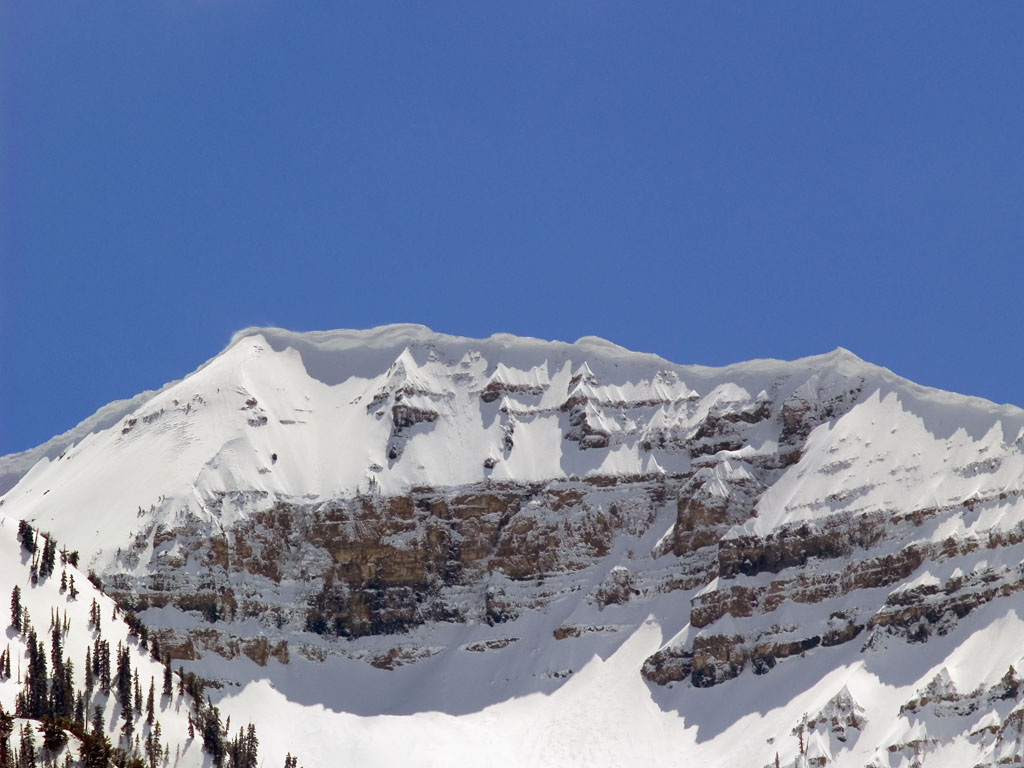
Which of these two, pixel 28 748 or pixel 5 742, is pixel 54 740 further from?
pixel 5 742

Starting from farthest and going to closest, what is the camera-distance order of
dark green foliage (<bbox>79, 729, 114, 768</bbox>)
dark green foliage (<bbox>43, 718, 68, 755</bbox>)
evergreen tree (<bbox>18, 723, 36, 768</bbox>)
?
evergreen tree (<bbox>18, 723, 36, 768</bbox>) < dark green foliage (<bbox>43, 718, 68, 755</bbox>) < dark green foliage (<bbox>79, 729, 114, 768</bbox>)

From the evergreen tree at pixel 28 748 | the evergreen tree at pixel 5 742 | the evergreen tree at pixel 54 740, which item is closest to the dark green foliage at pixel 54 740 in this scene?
the evergreen tree at pixel 54 740

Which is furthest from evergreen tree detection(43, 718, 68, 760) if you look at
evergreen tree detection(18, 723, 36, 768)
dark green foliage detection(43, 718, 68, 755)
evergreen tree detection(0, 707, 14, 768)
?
evergreen tree detection(0, 707, 14, 768)

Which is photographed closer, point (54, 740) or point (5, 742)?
point (54, 740)

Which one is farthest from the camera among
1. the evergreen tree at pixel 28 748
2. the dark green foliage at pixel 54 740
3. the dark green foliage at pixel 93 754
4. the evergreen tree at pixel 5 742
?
the evergreen tree at pixel 5 742

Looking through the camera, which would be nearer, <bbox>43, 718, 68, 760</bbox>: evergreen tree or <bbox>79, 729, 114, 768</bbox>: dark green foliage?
<bbox>79, 729, 114, 768</bbox>: dark green foliage

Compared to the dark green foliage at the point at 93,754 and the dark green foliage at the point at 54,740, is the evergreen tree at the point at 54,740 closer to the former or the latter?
the dark green foliage at the point at 54,740

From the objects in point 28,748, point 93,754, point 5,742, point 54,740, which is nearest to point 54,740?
point 54,740

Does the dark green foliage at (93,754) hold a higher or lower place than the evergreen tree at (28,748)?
lower

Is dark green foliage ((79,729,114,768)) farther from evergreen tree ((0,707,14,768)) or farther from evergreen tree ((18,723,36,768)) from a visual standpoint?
evergreen tree ((0,707,14,768))

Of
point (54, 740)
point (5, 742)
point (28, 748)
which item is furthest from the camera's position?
point (5, 742)

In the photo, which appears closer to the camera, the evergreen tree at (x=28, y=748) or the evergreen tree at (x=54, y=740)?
the evergreen tree at (x=54, y=740)

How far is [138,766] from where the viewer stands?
166 metres

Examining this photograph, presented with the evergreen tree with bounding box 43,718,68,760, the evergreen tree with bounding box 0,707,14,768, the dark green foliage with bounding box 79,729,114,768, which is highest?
the evergreen tree with bounding box 0,707,14,768
